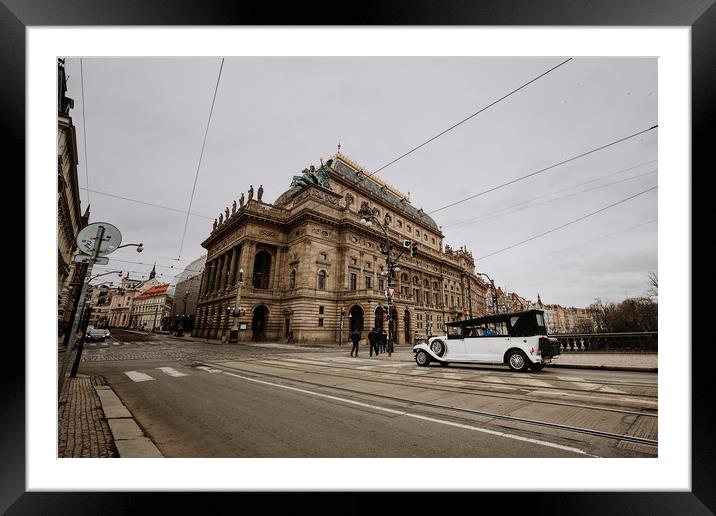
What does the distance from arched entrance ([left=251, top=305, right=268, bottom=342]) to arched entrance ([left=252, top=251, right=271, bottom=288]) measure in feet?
12.8

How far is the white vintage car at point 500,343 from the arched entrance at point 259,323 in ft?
89.2

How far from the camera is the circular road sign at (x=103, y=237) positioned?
4246mm

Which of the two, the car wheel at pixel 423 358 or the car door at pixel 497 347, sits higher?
the car door at pixel 497 347

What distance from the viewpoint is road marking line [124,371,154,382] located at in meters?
7.51

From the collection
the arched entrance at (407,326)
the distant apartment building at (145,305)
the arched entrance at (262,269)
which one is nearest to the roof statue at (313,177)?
the arched entrance at (262,269)

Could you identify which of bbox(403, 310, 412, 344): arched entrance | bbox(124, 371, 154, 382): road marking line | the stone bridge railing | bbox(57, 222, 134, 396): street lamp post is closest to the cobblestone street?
bbox(57, 222, 134, 396): street lamp post

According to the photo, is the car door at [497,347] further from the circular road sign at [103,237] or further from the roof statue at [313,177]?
the roof statue at [313,177]

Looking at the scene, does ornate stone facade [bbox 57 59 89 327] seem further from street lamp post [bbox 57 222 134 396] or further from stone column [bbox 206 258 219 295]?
stone column [bbox 206 258 219 295]
